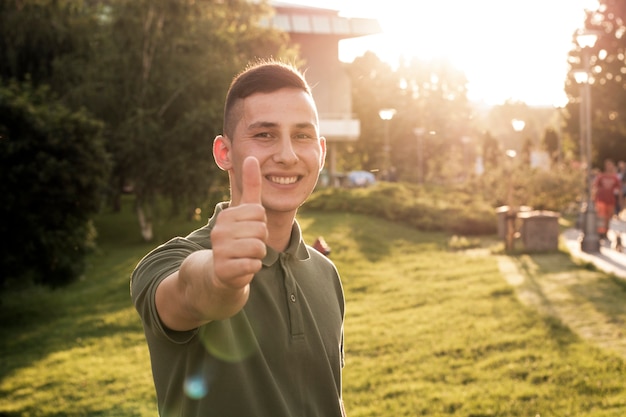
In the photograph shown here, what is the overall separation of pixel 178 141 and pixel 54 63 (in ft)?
15.0

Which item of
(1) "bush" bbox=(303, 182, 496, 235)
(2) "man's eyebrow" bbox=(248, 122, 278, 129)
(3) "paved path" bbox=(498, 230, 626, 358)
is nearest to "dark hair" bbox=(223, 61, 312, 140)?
(2) "man's eyebrow" bbox=(248, 122, 278, 129)

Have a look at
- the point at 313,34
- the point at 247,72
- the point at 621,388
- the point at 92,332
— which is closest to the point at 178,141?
the point at 92,332

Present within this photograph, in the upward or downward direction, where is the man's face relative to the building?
downward

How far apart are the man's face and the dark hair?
2cm

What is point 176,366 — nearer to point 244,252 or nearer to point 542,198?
point 244,252

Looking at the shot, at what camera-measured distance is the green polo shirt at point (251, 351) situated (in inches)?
97.1

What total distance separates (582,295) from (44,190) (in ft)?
28.0

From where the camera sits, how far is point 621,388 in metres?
8.47

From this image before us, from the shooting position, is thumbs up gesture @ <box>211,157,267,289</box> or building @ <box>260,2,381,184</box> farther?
building @ <box>260,2,381,184</box>

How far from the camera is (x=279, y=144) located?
2492 millimetres

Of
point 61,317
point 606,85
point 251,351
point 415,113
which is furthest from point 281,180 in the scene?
point 606,85

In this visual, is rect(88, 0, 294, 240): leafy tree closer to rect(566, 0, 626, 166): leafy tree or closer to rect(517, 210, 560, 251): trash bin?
rect(517, 210, 560, 251): trash bin

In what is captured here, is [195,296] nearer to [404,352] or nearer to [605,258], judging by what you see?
[404,352]

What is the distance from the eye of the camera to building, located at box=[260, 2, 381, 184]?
50156 millimetres
